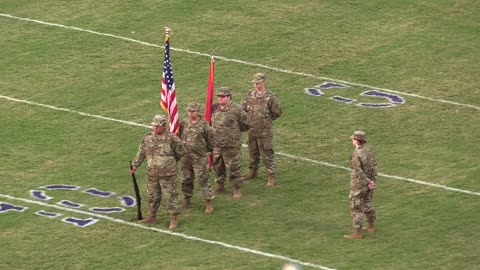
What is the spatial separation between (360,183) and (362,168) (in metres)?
0.24

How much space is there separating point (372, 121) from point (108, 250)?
785 cm

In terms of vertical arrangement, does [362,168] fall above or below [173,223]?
above

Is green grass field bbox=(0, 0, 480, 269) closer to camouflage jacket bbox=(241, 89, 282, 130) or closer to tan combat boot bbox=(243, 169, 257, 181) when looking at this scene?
tan combat boot bbox=(243, 169, 257, 181)

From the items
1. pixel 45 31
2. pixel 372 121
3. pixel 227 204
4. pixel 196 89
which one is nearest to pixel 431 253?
pixel 227 204

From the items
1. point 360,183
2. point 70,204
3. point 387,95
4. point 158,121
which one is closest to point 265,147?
point 158,121

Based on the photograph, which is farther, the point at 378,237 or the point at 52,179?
the point at 52,179

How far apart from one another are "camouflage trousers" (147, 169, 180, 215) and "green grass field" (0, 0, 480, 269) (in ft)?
1.33

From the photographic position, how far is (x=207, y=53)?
34.2 metres

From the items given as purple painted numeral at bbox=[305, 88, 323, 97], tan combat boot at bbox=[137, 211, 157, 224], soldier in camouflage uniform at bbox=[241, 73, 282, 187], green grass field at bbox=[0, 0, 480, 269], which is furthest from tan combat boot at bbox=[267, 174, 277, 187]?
purple painted numeral at bbox=[305, 88, 323, 97]

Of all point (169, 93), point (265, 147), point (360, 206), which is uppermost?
point (169, 93)

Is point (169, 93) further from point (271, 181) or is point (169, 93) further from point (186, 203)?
point (271, 181)

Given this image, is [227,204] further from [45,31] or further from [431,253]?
[45,31]

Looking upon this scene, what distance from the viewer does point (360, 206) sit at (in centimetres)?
2495

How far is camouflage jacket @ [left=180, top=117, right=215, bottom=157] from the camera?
26000 mm
